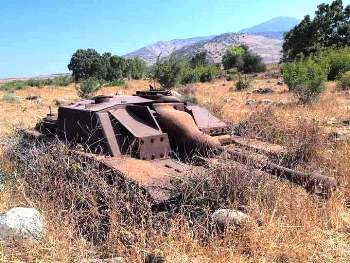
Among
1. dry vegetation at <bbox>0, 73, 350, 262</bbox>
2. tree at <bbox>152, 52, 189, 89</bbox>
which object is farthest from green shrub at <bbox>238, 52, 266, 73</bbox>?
dry vegetation at <bbox>0, 73, 350, 262</bbox>

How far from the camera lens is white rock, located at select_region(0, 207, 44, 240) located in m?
3.92

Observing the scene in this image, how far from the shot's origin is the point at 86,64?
74.2 metres

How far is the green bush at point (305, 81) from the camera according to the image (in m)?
15.4

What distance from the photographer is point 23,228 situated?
13.0ft

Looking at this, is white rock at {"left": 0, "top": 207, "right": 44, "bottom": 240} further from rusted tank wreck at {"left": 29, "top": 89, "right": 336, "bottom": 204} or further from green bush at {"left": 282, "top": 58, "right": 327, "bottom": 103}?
green bush at {"left": 282, "top": 58, "right": 327, "bottom": 103}

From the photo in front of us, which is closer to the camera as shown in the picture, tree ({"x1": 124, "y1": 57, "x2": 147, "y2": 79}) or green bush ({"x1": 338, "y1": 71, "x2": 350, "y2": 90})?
green bush ({"x1": 338, "y1": 71, "x2": 350, "y2": 90})

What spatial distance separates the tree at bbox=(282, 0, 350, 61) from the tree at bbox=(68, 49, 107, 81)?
1137 inches

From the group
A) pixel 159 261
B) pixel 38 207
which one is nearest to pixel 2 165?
pixel 38 207

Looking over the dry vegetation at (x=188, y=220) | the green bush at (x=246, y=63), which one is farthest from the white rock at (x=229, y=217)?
the green bush at (x=246, y=63)

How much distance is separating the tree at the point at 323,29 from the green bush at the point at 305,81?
1341 inches

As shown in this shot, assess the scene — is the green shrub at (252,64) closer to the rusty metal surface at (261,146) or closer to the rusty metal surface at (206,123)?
the rusty metal surface at (206,123)

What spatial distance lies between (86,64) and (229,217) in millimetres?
72562

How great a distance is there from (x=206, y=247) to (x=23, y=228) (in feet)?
5.08

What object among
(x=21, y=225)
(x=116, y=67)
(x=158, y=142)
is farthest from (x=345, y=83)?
(x=116, y=67)
